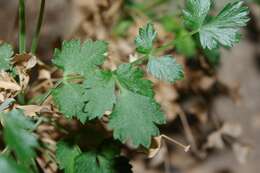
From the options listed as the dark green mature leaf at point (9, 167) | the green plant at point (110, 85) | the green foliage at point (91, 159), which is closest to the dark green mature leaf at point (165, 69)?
the green plant at point (110, 85)

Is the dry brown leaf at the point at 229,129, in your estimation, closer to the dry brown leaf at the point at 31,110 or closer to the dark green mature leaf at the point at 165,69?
the dark green mature leaf at the point at 165,69

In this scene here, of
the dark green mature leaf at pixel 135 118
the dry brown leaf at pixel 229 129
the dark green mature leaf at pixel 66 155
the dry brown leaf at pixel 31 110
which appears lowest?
the dry brown leaf at pixel 229 129

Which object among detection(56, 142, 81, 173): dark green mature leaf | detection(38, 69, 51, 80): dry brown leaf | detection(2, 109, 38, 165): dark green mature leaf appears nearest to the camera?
detection(2, 109, 38, 165): dark green mature leaf

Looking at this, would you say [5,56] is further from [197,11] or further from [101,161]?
[197,11]

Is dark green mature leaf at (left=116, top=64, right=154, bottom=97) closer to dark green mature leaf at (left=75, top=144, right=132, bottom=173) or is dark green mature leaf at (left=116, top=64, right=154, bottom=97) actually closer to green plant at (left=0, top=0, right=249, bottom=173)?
green plant at (left=0, top=0, right=249, bottom=173)

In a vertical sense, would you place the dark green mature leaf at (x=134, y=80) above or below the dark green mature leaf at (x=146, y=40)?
below

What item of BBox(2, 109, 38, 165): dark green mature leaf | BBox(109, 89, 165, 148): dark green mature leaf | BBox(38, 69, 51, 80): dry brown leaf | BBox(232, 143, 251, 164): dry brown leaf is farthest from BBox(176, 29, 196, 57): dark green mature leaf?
BBox(2, 109, 38, 165): dark green mature leaf

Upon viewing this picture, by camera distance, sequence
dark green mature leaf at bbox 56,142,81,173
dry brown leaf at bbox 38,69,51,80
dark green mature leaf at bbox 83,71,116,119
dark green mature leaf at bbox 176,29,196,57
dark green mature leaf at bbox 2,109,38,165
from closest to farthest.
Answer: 1. dark green mature leaf at bbox 2,109,38,165
2. dark green mature leaf at bbox 83,71,116,119
3. dark green mature leaf at bbox 56,142,81,173
4. dry brown leaf at bbox 38,69,51,80
5. dark green mature leaf at bbox 176,29,196,57

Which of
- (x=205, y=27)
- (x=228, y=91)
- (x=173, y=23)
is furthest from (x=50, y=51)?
(x=205, y=27)
